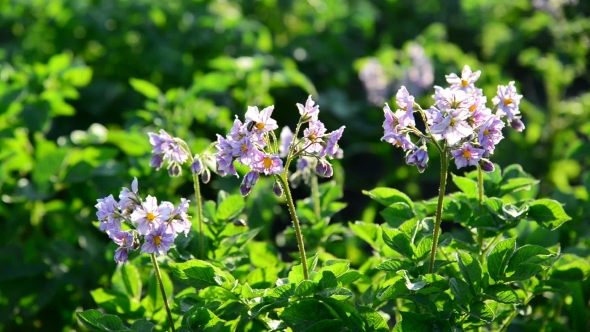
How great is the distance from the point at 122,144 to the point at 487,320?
6.83 ft

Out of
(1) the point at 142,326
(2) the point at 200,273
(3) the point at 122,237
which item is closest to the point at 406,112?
(2) the point at 200,273

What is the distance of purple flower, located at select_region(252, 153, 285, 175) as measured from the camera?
1.90 m

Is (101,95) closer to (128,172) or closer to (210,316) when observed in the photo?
(128,172)

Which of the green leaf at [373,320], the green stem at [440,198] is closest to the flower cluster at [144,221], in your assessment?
the green leaf at [373,320]

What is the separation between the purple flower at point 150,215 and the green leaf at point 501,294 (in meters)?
0.88

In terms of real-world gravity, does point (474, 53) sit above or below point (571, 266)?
above

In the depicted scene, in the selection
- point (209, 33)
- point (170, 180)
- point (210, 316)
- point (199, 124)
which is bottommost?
point (210, 316)

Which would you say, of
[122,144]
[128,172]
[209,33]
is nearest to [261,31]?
[209,33]

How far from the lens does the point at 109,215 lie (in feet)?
6.52

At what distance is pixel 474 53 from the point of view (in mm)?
6195

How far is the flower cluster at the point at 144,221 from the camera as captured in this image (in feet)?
6.32

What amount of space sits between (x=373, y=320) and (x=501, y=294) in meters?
0.35

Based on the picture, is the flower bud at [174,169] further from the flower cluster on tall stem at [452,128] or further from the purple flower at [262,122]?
the flower cluster on tall stem at [452,128]

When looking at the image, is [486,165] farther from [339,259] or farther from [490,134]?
[339,259]
